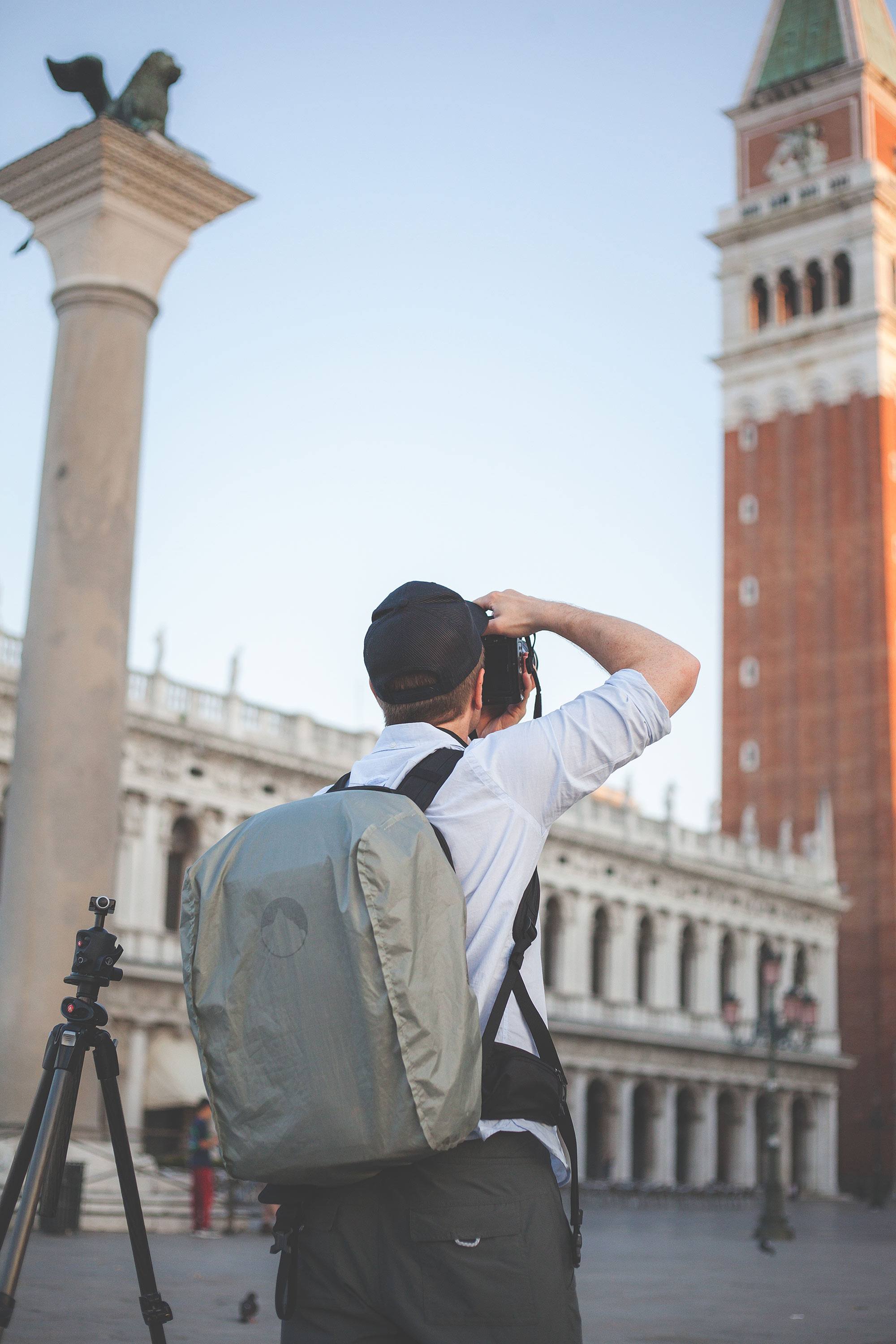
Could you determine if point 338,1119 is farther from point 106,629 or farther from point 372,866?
point 106,629

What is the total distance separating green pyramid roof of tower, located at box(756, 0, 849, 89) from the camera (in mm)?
49688

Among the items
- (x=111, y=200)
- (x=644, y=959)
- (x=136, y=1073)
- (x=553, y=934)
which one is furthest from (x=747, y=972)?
(x=111, y=200)

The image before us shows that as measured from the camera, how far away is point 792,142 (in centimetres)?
4953

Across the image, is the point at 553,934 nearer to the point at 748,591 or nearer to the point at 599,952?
the point at 599,952

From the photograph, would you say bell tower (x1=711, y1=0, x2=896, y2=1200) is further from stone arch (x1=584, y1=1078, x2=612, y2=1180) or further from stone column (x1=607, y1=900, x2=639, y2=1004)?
stone arch (x1=584, y1=1078, x2=612, y2=1180)

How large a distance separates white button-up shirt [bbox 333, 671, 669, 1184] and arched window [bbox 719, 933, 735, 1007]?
40.0m

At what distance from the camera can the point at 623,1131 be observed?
36531mm

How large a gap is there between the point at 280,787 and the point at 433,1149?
2843 centimetres

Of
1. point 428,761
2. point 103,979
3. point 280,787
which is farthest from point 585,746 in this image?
point 280,787

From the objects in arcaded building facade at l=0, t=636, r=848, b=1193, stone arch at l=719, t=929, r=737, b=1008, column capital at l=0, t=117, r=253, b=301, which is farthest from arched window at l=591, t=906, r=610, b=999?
column capital at l=0, t=117, r=253, b=301

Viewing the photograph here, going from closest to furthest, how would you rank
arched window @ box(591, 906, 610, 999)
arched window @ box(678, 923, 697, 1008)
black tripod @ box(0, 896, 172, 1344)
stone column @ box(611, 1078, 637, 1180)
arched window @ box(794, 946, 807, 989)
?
black tripod @ box(0, 896, 172, 1344), stone column @ box(611, 1078, 637, 1180), arched window @ box(591, 906, 610, 999), arched window @ box(678, 923, 697, 1008), arched window @ box(794, 946, 807, 989)

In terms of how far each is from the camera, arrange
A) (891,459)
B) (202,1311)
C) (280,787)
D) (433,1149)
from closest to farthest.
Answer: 1. (433,1149)
2. (202,1311)
3. (280,787)
4. (891,459)

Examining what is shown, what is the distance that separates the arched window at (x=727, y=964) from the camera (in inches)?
1626

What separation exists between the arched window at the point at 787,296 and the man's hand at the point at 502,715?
48829 millimetres
